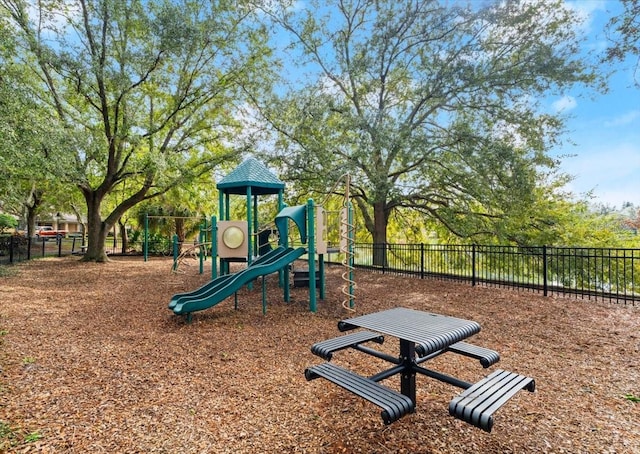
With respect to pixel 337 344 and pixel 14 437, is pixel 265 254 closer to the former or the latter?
pixel 337 344

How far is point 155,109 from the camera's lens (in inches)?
616

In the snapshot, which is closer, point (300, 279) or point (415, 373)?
point (415, 373)

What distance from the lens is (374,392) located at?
8.03 feet

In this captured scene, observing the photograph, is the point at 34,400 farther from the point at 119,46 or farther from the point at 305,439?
the point at 119,46

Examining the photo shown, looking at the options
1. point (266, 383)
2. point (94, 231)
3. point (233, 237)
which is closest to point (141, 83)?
point (94, 231)

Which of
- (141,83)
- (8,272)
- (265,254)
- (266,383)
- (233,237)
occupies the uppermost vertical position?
(141,83)

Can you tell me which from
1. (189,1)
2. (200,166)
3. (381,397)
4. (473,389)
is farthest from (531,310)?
(189,1)

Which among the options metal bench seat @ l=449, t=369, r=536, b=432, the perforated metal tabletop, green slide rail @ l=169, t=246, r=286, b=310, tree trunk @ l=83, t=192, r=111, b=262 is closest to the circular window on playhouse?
green slide rail @ l=169, t=246, r=286, b=310

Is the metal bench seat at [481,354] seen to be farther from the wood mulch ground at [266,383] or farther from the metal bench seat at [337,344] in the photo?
the metal bench seat at [337,344]

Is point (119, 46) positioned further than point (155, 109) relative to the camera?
No

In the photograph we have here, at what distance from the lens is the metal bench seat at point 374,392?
2194 millimetres

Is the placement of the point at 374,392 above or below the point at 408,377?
above

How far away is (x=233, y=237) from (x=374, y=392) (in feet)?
18.2

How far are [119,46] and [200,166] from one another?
17.6 feet
